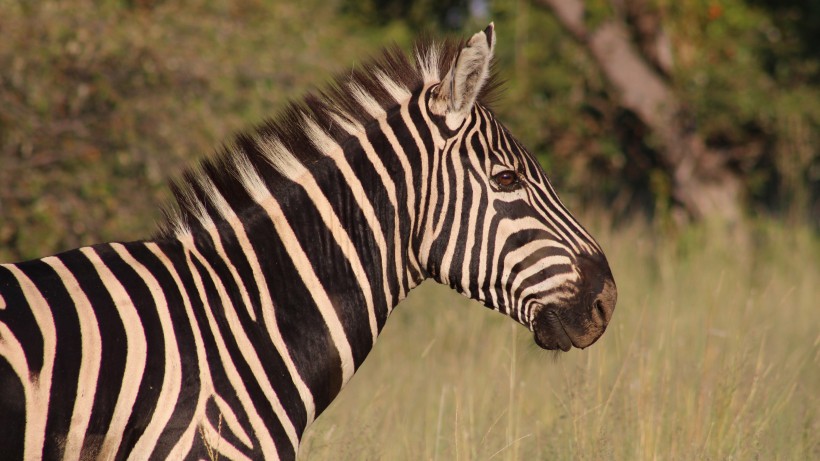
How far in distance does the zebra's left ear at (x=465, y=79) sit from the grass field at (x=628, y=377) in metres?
0.97

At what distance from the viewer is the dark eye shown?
2.99 m

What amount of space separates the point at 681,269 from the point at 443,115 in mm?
6046

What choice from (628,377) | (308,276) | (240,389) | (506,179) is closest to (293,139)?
(308,276)

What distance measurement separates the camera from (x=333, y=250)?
297cm

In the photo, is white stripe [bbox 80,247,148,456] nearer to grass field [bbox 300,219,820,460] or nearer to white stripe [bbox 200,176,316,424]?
white stripe [bbox 200,176,316,424]

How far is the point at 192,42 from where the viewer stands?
801 cm

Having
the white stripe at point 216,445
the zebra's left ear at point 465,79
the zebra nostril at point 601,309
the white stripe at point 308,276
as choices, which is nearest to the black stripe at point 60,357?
the white stripe at point 216,445

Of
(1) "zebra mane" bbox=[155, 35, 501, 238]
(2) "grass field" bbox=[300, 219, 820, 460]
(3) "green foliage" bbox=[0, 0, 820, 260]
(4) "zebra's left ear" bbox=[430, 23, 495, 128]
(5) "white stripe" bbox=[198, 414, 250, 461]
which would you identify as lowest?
(2) "grass field" bbox=[300, 219, 820, 460]

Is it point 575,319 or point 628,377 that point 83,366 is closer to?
point 575,319

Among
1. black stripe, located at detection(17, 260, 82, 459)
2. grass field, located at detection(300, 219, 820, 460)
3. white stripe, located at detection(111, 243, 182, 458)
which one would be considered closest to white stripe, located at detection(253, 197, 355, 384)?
white stripe, located at detection(111, 243, 182, 458)

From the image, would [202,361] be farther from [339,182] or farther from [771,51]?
[771,51]

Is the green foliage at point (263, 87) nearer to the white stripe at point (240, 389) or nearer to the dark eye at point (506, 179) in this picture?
the dark eye at point (506, 179)

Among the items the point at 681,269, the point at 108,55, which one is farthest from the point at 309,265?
the point at 681,269

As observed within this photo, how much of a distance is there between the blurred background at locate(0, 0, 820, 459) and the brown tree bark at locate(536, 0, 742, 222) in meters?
0.03
